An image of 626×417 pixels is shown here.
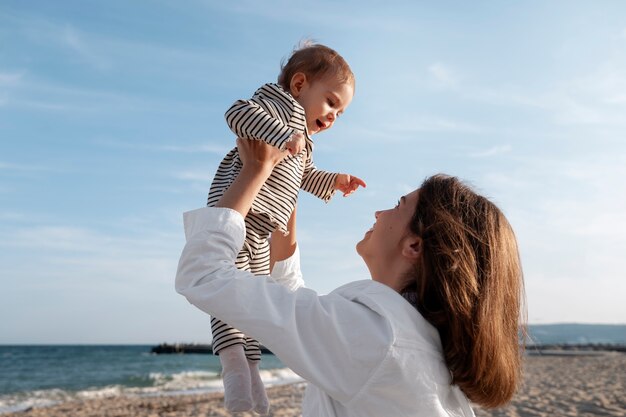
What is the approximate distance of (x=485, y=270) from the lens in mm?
1961

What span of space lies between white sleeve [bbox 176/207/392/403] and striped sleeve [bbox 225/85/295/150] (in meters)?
0.51

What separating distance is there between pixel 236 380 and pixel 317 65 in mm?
1227

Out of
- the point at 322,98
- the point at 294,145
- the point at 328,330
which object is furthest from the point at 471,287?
the point at 322,98

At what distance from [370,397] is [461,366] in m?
0.30

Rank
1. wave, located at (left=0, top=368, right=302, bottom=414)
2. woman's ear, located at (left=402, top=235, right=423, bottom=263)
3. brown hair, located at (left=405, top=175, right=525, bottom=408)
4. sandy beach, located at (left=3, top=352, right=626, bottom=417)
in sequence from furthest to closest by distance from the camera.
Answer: wave, located at (left=0, top=368, right=302, bottom=414), sandy beach, located at (left=3, top=352, right=626, bottom=417), woman's ear, located at (left=402, top=235, right=423, bottom=263), brown hair, located at (left=405, top=175, right=525, bottom=408)

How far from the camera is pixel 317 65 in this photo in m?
2.61

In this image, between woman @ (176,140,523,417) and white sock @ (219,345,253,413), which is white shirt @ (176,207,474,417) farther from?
white sock @ (219,345,253,413)

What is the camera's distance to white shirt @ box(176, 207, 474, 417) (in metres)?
1.72

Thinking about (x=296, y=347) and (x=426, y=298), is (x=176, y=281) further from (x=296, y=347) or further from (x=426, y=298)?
(x=426, y=298)

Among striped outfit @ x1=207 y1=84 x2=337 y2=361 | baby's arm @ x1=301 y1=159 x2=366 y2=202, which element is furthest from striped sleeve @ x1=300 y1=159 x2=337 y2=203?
striped outfit @ x1=207 y1=84 x2=337 y2=361

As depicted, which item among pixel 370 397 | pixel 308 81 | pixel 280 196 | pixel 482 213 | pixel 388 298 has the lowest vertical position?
pixel 370 397

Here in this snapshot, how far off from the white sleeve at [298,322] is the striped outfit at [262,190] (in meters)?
0.62

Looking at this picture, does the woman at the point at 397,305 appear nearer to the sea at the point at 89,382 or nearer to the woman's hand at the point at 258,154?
the woman's hand at the point at 258,154

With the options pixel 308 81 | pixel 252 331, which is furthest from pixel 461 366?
pixel 308 81
